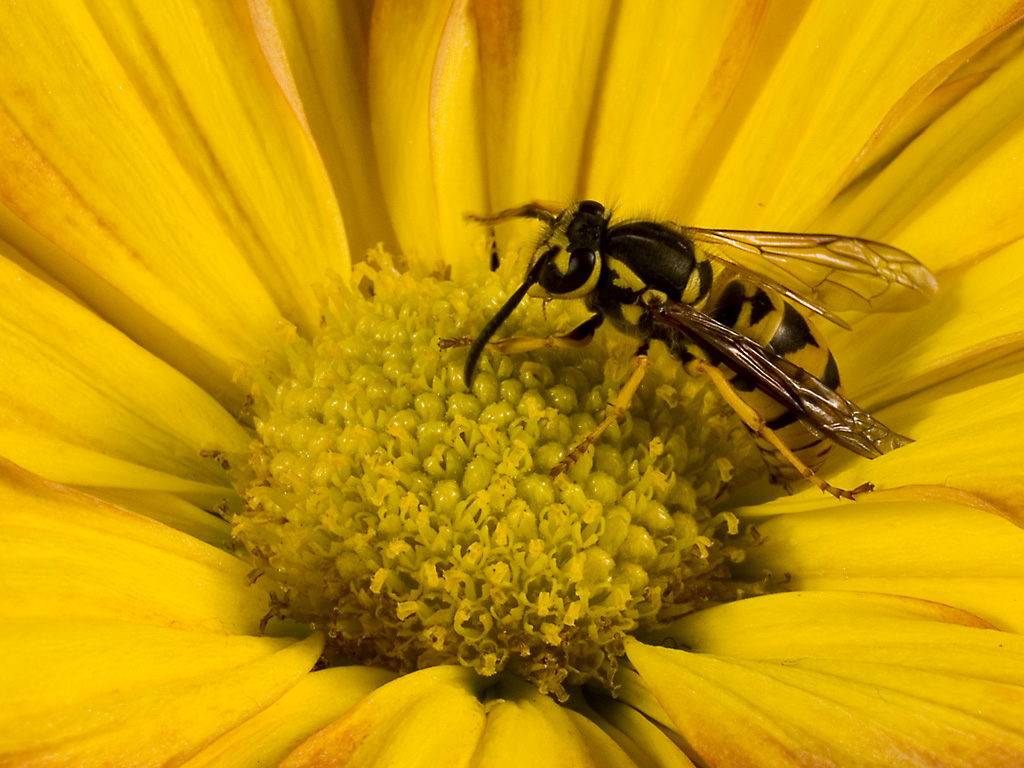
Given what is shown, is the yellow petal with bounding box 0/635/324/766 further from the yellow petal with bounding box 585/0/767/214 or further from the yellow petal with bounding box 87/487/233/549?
the yellow petal with bounding box 585/0/767/214

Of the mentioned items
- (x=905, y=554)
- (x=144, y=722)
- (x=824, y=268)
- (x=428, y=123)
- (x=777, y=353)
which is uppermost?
(x=428, y=123)

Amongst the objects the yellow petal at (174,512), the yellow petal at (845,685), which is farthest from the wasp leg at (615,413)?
the yellow petal at (174,512)

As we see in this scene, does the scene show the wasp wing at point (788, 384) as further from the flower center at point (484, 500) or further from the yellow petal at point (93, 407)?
the yellow petal at point (93, 407)

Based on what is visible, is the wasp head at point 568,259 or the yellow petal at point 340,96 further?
the yellow petal at point 340,96

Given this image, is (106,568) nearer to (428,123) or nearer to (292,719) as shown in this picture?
(292,719)

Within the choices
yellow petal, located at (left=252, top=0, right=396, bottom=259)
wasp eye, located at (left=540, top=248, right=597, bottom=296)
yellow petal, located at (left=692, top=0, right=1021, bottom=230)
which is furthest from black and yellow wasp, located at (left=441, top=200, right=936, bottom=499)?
yellow petal, located at (left=252, top=0, right=396, bottom=259)

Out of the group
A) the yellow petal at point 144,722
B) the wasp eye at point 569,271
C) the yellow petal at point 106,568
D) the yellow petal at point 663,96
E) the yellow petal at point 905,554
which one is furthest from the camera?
the yellow petal at point 663,96

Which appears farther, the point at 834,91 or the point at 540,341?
the point at 834,91

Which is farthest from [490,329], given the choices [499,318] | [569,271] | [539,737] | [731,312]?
[539,737]
